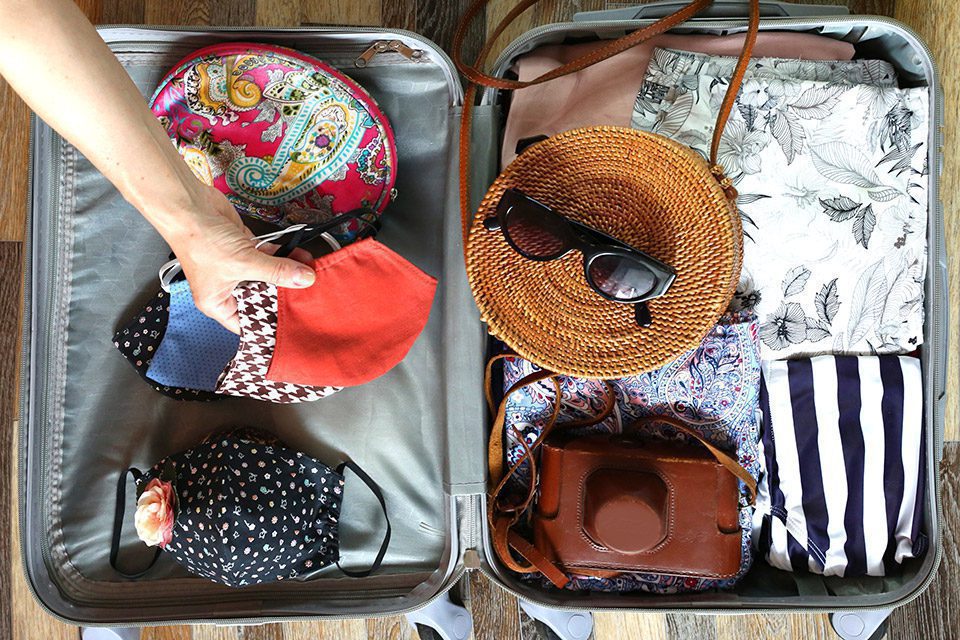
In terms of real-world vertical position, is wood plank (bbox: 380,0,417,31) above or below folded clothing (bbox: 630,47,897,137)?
above

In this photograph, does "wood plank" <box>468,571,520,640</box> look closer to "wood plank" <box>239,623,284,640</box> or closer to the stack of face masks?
"wood plank" <box>239,623,284,640</box>

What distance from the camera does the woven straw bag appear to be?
0.84 metres

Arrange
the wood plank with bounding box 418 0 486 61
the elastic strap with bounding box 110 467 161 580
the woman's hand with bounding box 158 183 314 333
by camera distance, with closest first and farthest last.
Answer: the woman's hand with bounding box 158 183 314 333 → the elastic strap with bounding box 110 467 161 580 → the wood plank with bounding box 418 0 486 61

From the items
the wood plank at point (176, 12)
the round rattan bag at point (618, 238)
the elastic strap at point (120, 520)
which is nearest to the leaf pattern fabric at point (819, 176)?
the round rattan bag at point (618, 238)

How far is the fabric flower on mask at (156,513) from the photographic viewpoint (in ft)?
3.01

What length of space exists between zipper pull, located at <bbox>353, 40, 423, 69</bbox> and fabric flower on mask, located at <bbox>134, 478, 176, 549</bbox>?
0.67m

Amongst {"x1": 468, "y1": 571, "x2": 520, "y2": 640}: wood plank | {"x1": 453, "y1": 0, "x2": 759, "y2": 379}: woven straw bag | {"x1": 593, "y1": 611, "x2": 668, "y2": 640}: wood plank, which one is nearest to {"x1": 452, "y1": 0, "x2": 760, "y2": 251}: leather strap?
{"x1": 453, "y1": 0, "x2": 759, "y2": 379}: woven straw bag

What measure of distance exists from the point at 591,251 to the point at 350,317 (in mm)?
338

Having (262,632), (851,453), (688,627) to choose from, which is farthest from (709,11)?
(262,632)

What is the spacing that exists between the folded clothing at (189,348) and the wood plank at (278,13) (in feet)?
1.66

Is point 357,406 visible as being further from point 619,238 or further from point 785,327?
point 785,327

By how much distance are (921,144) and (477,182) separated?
2.05 ft

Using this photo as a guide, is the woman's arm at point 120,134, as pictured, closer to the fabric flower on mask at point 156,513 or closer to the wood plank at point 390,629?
the fabric flower on mask at point 156,513

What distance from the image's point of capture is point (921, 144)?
0.96 metres
